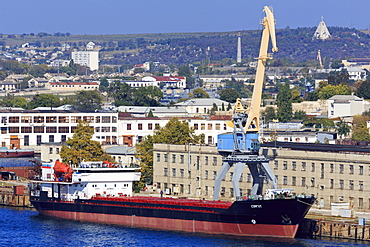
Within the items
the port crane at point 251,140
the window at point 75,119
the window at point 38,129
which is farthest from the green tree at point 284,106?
the port crane at point 251,140

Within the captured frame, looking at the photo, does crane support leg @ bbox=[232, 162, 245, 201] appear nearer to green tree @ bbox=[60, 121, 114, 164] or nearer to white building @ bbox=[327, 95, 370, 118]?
green tree @ bbox=[60, 121, 114, 164]

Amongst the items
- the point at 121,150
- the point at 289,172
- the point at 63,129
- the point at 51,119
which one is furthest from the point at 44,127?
the point at 289,172

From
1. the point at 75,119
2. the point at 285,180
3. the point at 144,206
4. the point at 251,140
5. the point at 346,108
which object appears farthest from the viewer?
the point at 346,108

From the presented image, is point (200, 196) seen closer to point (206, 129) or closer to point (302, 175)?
point (302, 175)

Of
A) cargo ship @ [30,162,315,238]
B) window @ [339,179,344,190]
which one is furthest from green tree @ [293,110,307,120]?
window @ [339,179,344,190]

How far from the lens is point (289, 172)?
298ft

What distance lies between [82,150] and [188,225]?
32.1m

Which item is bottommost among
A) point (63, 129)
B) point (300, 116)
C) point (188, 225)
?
point (188, 225)

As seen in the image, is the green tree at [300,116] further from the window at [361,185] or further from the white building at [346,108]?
the window at [361,185]

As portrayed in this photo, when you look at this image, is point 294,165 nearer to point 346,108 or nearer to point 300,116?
point 346,108

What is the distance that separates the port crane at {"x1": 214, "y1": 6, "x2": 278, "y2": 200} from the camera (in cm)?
8231

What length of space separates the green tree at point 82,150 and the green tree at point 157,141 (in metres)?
4.39

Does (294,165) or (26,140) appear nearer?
(294,165)

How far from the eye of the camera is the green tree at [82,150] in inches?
4444
